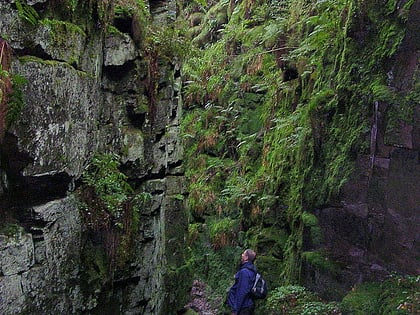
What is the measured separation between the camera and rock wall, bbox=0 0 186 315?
15.2ft

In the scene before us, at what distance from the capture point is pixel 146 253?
7.69 meters

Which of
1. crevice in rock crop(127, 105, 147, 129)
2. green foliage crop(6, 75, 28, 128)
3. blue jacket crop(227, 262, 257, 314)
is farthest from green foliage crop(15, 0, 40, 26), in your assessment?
blue jacket crop(227, 262, 257, 314)

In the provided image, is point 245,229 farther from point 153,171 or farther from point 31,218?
point 31,218

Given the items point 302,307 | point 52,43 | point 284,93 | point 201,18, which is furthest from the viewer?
point 201,18

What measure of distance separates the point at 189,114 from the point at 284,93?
15.8 feet

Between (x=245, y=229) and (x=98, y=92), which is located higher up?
(x=98, y=92)

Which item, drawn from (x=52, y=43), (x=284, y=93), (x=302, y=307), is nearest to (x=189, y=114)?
(x=284, y=93)

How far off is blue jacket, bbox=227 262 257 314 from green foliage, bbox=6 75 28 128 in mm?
4237

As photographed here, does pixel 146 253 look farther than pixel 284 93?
No

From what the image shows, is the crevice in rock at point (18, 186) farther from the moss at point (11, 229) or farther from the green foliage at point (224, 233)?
the green foliage at point (224, 233)

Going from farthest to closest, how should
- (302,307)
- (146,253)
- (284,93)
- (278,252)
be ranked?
(284,93) → (278,252) → (146,253) → (302,307)

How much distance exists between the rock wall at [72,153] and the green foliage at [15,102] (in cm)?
14

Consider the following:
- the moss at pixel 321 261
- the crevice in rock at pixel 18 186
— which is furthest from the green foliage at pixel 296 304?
the crevice in rock at pixel 18 186

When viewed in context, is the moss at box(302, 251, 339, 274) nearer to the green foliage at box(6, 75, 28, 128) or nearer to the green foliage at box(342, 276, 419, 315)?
the green foliage at box(342, 276, 419, 315)
